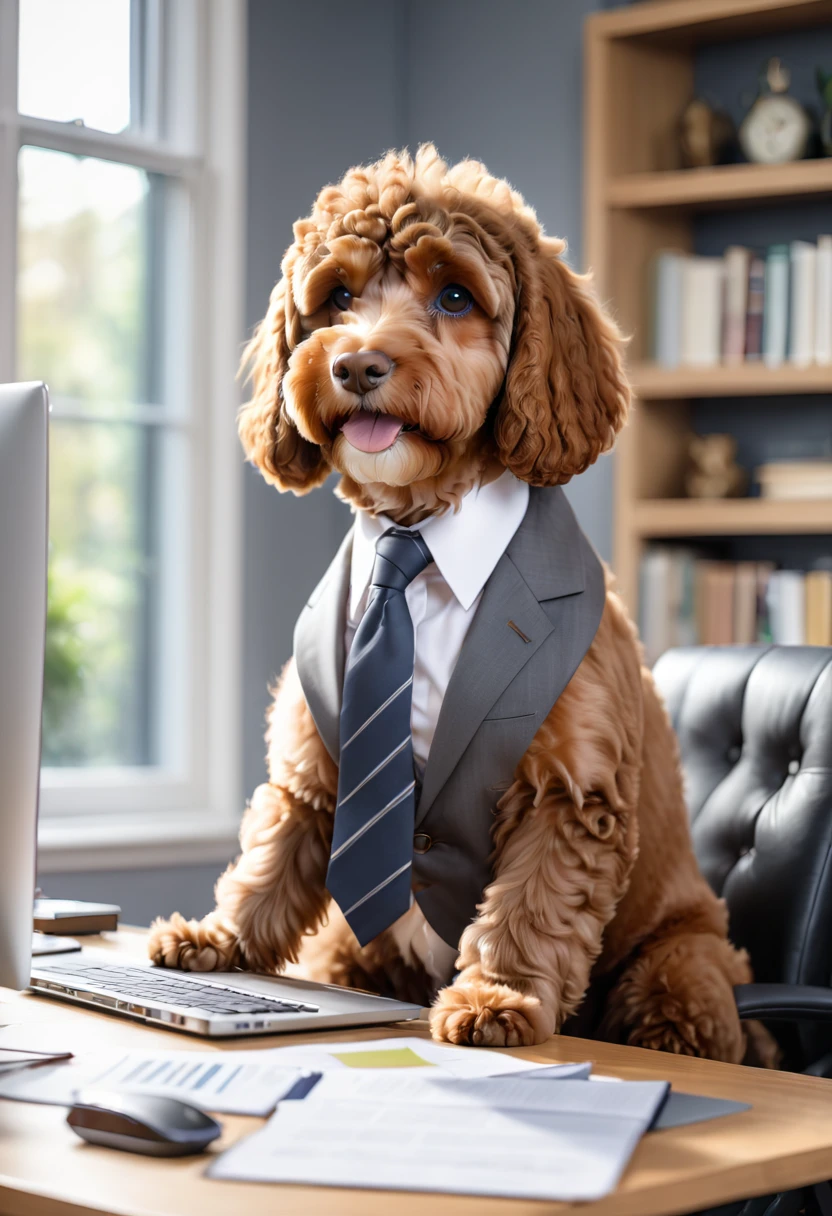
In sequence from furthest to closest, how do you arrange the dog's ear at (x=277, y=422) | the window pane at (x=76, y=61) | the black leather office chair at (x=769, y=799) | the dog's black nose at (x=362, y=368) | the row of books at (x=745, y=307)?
the row of books at (x=745, y=307) < the window pane at (x=76, y=61) < the black leather office chair at (x=769, y=799) < the dog's ear at (x=277, y=422) < the dog's black nose at (x=362, y=368)

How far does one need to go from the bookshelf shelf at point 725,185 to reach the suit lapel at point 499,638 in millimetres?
2246

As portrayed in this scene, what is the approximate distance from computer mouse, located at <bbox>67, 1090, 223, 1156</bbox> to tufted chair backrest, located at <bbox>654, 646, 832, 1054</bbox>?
1.13 m

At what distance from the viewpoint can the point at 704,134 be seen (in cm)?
360

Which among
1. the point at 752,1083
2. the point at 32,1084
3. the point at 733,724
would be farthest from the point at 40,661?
the point at 733,724

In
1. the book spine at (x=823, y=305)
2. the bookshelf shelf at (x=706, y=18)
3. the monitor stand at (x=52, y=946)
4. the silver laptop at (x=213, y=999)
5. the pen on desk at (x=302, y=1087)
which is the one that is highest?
the bookshelf shelf at (x=706, y=18)

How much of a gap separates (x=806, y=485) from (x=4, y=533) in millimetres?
2675

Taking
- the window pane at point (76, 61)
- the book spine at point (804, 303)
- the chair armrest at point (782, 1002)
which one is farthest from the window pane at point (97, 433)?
the chair armrest at point (782, 1002)

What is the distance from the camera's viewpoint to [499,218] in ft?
4.83

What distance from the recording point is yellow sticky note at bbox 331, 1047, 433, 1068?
109 centimetres

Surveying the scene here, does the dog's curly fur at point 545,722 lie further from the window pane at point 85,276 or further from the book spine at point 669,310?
the book spine at point 669,310

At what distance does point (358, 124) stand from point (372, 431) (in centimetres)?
280

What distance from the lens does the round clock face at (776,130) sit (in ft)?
11.4

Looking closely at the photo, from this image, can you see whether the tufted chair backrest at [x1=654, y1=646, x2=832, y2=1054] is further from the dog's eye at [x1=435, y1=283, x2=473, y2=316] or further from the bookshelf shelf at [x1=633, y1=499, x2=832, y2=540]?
the bookshelf shelf at [x1=633, y1=499, x2=832, y2=540]

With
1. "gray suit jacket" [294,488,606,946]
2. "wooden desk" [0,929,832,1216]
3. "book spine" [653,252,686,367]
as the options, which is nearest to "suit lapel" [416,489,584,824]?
"gray suit jacket" [294,488,606,946]
